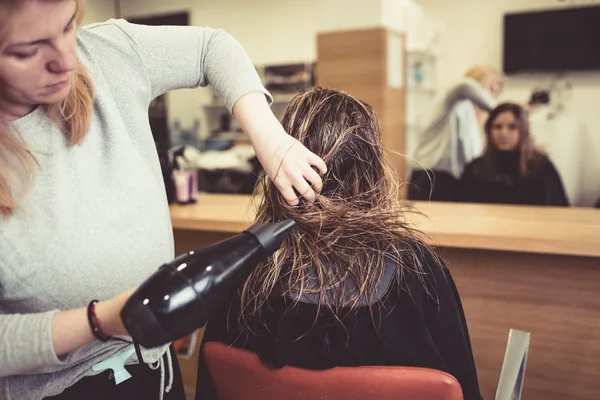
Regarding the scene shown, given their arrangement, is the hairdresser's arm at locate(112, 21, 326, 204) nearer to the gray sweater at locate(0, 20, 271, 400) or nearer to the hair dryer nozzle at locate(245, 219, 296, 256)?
the gray sweater at locate(0, 20, 271, 400)

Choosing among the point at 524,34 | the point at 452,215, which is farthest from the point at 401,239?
the point at 524,34

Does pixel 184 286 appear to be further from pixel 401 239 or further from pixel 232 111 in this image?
pixel 401 239

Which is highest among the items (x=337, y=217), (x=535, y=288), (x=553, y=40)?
(x=553, y=40)

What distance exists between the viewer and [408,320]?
895mm

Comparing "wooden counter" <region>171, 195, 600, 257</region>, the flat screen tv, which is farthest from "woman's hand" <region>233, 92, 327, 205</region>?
the flat screen tv

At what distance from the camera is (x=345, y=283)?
86 centimetres

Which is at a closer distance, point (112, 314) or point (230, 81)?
point (112, 314)

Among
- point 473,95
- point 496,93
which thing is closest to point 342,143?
point 473,95

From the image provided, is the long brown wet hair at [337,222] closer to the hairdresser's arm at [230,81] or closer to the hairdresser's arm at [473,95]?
the hairdresser's arm at [230,81]

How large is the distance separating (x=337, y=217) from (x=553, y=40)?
4646mm

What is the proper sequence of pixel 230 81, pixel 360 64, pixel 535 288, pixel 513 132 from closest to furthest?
pixel 230 81 < pixel 535 288 < pixel 513 132 < pixel 360 64

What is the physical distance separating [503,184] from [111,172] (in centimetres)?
244

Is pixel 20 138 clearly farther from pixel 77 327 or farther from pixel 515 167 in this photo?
pixel 515 167

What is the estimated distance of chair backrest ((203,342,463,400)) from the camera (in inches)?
27.6
